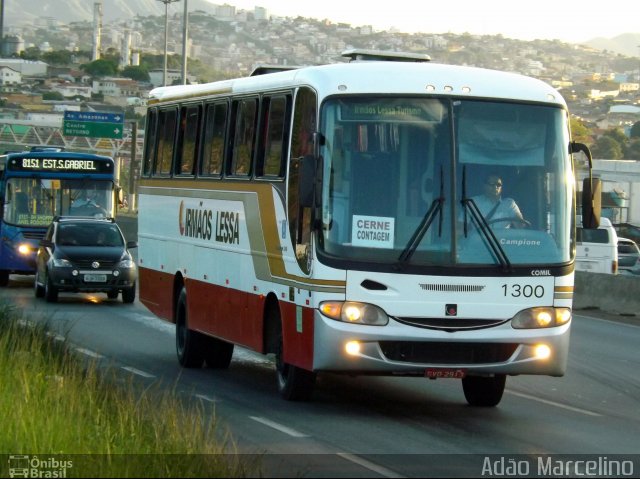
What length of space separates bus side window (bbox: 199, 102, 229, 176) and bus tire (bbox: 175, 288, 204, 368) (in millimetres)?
1700

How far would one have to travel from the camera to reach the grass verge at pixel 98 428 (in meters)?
8.18

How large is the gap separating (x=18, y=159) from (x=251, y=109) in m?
19.6

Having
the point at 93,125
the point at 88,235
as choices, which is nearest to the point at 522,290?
the point at 88,235

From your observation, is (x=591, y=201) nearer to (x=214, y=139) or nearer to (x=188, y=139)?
(x=214, y=139)

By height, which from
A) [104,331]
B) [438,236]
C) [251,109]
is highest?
[251,109]

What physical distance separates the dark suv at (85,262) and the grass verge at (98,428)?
15.7 metres

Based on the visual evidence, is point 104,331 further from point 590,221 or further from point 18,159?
point 18,159

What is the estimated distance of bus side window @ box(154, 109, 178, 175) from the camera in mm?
18109

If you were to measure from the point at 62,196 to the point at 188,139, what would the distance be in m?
17.1

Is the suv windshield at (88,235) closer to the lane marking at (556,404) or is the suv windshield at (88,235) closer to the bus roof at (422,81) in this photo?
the lane marking at (556,404)

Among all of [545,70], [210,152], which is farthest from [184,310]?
[545,70]

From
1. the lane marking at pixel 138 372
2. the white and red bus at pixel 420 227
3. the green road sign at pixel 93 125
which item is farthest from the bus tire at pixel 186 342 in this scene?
the green road sign at pixel 93 125

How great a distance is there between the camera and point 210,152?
54.0 feet

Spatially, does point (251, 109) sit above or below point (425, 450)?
above
